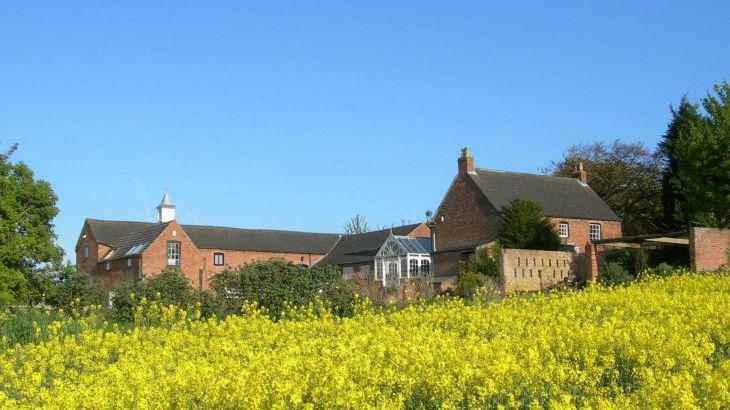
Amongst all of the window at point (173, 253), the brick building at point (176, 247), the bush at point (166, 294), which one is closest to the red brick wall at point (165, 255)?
the brick building at point (176, 247)

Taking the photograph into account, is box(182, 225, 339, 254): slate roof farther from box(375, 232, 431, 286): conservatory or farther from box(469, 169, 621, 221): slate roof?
box(469, 169, 621, 221): slate roof

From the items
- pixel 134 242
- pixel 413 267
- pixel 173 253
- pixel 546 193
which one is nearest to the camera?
pixel 413 267

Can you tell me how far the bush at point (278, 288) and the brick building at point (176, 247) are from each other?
34205 millimetres

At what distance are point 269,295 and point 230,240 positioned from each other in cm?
4635

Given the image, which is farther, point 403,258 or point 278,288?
point 403,258

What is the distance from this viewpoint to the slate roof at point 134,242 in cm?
5928

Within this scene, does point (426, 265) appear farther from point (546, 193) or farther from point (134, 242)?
point (134, 242)

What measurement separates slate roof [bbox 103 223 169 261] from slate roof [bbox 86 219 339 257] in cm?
10

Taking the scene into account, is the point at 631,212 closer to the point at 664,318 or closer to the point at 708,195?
the point at 708,195

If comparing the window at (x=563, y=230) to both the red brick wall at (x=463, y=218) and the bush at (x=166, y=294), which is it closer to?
Result: the red brick wall at (x=463, y=218)

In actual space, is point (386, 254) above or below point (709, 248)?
above

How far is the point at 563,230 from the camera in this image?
174 feet

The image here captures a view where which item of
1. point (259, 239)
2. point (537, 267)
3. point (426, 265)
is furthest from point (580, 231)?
point (259, 239)

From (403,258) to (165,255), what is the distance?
1578 cm
